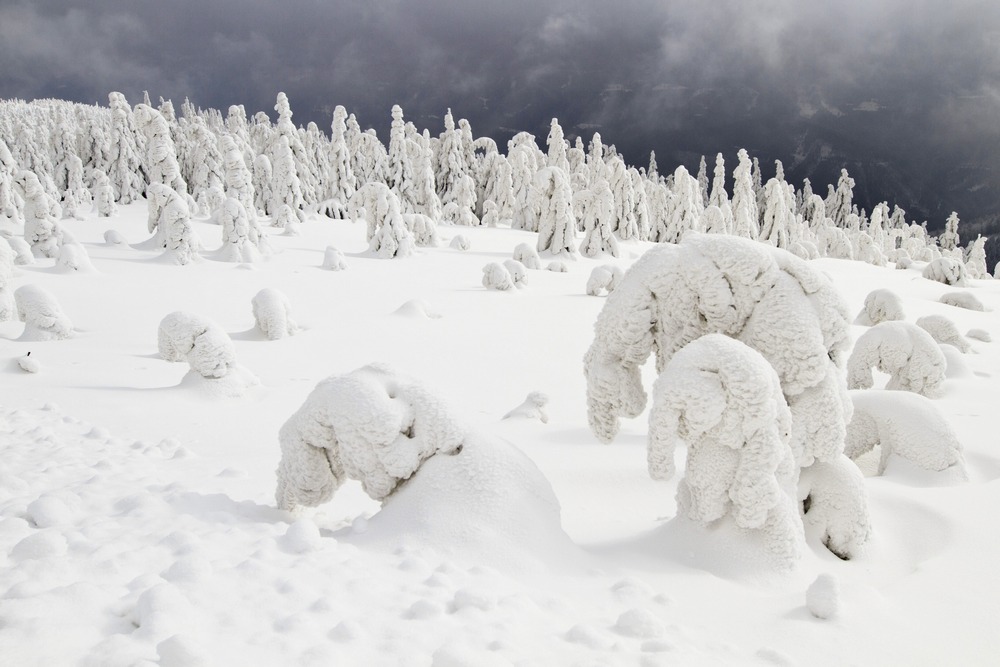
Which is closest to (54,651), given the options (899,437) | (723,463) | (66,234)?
(723,463)

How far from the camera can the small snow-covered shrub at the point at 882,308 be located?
47.0 feet

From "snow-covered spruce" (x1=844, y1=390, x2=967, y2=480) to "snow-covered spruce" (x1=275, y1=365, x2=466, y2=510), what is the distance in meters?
4.12

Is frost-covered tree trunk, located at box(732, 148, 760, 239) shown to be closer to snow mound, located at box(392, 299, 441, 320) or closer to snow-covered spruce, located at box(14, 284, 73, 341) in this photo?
snow mound, located at box(392, 299, 441, 320)

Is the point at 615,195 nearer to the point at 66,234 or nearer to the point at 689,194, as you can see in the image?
the point at 689,194

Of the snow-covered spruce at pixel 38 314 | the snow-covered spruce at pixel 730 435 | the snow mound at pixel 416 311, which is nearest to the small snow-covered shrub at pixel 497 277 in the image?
the snow mound at pixel 416 311

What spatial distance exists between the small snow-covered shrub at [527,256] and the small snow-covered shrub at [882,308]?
10.7 m

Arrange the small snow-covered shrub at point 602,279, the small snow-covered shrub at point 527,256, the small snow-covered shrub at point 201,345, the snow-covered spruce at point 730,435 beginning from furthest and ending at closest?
the small snow-covered shrub at point 527,256 < the small snow-covered shrub at point 602,279 < the small snow-covered shrub at point 201,345 < the snow-covered spruce at point 730,435

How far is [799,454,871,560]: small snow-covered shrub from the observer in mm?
3859

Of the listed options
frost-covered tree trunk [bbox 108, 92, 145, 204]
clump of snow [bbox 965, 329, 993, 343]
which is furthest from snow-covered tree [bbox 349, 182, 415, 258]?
frost-covered tree trunk [bbox 108, 92, 145, 204]

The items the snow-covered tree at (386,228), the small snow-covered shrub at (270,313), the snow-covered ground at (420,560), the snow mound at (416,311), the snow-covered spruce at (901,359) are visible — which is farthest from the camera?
the snow-covered tree at (386,228)

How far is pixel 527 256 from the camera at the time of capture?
21.5m

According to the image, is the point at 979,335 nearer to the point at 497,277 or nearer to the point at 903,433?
the point at 903,433

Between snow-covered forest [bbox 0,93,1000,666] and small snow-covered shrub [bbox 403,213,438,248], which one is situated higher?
small snow-covered shrub [bbox 403,213,438,248]

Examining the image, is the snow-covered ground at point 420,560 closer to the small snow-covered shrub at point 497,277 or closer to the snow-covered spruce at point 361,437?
the snow-covered spruce at point 361,437
